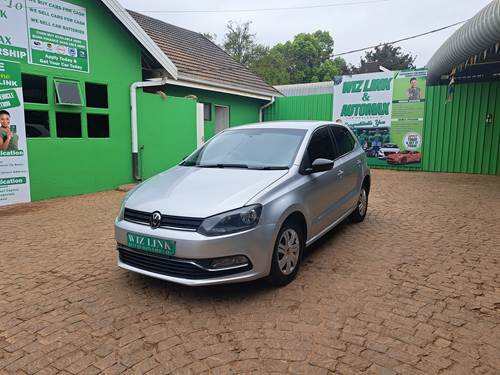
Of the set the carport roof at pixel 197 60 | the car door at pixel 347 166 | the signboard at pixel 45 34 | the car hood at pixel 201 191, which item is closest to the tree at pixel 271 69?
the carport roof at pixel 197 60

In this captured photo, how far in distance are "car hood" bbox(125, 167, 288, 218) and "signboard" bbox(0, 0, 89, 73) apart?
5525mm

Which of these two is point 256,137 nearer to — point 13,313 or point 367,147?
point 13,313

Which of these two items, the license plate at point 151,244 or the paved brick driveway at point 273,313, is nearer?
the paved brick driveway at point 273,313

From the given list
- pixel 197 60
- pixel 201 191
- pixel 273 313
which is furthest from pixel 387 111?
pixel 273 313

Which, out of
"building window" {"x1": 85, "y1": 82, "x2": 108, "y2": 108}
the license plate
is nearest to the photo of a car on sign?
"building window" {"x1": 85, "y1": 82, "x2": 108, "y2": 108}

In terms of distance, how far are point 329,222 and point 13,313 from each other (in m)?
3.52

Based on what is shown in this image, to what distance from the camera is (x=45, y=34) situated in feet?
26.7

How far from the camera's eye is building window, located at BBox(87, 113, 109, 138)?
363 inches

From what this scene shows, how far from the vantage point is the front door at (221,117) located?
45.6ft

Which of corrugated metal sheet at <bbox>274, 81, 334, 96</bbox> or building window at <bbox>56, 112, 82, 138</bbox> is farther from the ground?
corrugated metal sheet at <bbox>274, 81, 334, 96</bbox>

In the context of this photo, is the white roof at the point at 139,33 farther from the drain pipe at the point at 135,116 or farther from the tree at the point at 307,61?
the tree at the point at 307,61

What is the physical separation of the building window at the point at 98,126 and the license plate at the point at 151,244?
21.2ft

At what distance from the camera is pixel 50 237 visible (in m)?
5.73

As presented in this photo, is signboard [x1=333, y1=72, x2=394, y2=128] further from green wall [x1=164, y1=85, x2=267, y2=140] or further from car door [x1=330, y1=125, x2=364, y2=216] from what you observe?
car door [x1=330, y1=125, x2=364, y2=216]
